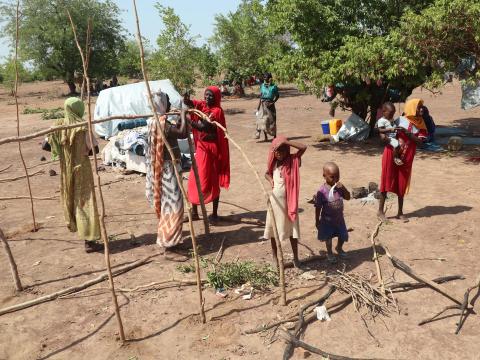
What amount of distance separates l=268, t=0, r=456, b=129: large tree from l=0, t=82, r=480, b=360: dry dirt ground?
6.57 ft

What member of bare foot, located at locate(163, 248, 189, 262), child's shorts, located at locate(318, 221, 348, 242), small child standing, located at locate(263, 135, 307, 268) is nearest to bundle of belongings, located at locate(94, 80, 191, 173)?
small child standing, located at locate(263, 135, 307, 268)

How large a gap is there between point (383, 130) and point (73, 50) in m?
27.3

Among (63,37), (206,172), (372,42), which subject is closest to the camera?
(206,172)

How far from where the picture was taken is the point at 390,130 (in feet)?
18.3

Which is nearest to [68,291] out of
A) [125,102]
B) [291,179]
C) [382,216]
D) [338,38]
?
[291,179]

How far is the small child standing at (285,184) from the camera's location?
423 cm

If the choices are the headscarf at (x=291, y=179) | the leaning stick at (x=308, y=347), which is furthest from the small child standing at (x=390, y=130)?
the leaning stick at (x=308, y=347)

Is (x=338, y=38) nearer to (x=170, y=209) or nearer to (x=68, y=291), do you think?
(x=170, y=209)

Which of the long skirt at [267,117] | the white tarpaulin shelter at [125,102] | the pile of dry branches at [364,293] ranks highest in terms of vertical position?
the white tarpaulin shelter at [125,102]

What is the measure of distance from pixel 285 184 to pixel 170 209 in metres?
1.42

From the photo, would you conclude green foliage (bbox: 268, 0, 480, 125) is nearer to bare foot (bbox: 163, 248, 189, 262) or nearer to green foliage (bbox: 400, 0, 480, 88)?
green foliage (bbox: 400, 0, 480, 88)

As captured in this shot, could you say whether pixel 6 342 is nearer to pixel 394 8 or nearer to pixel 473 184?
pixel 473 184

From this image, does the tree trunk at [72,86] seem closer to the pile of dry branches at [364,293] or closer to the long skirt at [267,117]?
the long skirt at [267,117]

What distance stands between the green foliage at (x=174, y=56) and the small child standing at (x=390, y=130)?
13002 mm
